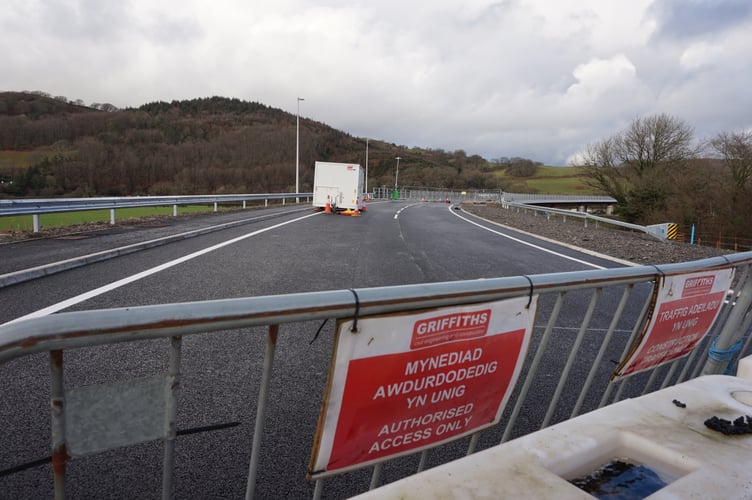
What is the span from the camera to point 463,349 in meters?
2.07

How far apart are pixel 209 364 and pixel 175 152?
115 meters

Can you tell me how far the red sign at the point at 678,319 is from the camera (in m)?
2.90

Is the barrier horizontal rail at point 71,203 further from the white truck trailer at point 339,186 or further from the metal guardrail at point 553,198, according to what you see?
the metal guardrail at point 553,198

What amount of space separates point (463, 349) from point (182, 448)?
1.96 meters

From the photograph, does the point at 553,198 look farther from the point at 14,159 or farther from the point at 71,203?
the point at 71,203

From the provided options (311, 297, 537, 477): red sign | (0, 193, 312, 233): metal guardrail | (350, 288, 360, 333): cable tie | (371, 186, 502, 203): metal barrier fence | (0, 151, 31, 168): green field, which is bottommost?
(371, 186, 502, 203): metal barrier fence

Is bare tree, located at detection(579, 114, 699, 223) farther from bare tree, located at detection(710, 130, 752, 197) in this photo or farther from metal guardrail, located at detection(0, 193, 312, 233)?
metal guardrail, located at detection(0, 193, 312, 233)

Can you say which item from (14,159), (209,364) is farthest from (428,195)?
(209,364)

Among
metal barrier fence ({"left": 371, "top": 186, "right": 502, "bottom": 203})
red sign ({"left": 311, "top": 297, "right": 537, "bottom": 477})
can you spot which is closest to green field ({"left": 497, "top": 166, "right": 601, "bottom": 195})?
metal barrier fence ({"left": 371, "top": 186, "right": 502, "bottom": 203})

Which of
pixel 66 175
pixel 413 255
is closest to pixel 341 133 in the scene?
pixel 66 175

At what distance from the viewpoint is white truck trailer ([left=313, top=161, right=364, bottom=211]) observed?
2902 cm

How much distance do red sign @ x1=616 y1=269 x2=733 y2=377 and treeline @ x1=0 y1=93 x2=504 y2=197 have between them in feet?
141

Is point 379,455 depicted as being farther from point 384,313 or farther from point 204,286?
point 204,286

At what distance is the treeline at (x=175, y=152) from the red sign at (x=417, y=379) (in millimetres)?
42525
